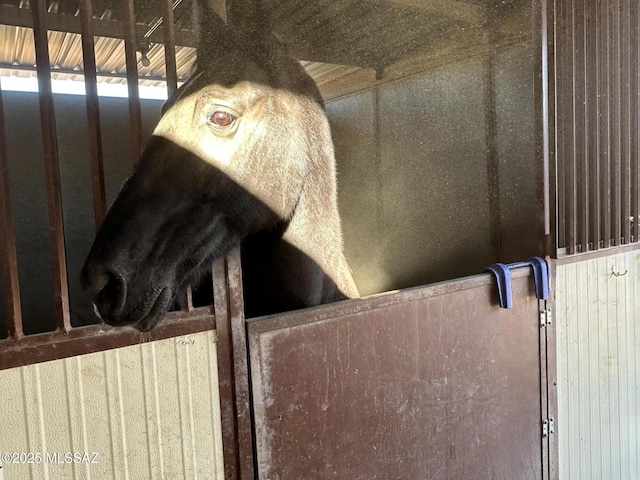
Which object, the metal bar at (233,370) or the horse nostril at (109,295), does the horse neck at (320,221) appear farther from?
the horse nostril at (109,295)

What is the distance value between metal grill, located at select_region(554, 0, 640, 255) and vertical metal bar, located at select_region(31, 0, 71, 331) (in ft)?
5.88

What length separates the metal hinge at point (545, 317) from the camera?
1860 mm

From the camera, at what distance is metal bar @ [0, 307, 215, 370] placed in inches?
35.3

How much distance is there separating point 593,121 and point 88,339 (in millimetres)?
2155

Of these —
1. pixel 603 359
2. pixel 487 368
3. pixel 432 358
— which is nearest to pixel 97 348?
pixel 432 358

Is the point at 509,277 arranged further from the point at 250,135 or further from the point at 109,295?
the point at 109,295

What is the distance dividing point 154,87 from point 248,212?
3.78 meters

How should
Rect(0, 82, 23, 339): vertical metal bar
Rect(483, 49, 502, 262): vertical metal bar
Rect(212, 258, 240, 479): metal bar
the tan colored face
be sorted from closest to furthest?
Rect(0, 82, 23, 339): vertical metal bar
Rect(212, 258, 240, 479): metal bar
the tan colored face
Rect(483, 49, 502, 262): vertical metal bar

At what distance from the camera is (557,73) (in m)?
1.95

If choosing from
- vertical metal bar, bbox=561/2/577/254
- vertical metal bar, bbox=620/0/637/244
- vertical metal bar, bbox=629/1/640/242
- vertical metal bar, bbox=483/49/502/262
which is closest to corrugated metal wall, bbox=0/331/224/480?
vertical metal bar, bbox=561/2/577/254

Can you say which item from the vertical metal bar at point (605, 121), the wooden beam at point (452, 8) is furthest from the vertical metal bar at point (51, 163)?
the vertical metal bar at point (605, 121)

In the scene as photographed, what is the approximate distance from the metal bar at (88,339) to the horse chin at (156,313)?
16 mm

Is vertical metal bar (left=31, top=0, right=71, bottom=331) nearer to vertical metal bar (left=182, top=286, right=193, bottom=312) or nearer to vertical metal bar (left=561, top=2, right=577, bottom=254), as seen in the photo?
vertical metal bar (left=182, top=286, right=193, bottom=312)

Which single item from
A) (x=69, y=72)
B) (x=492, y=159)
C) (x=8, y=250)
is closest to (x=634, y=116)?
(x=492, y=159)
